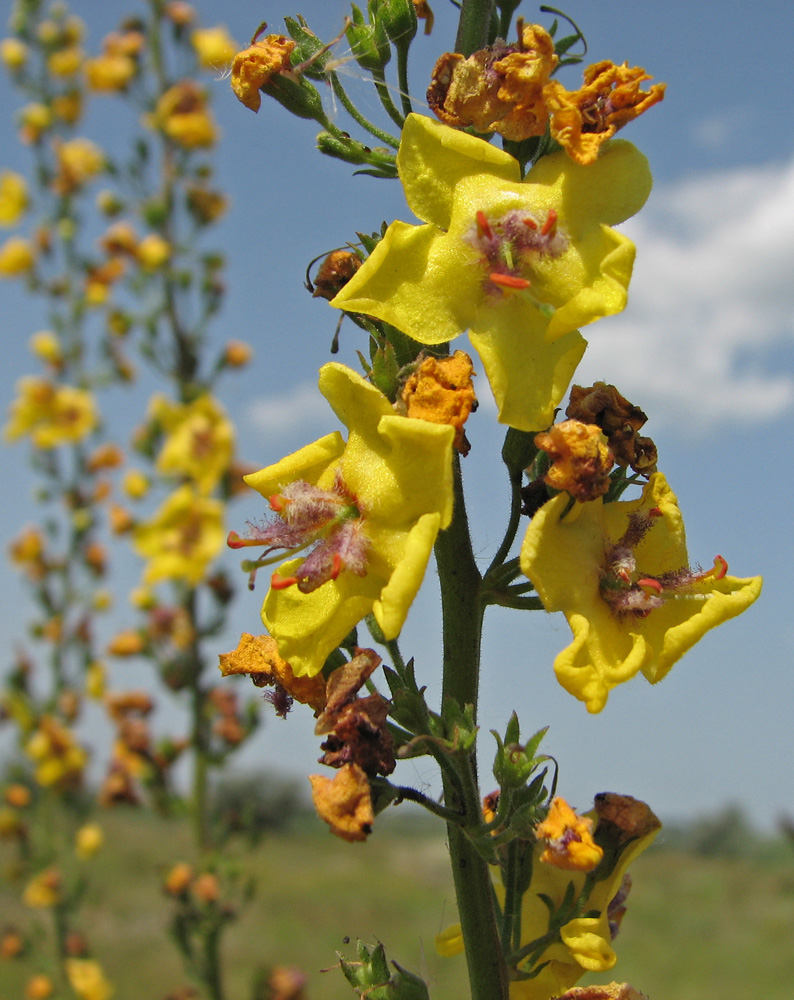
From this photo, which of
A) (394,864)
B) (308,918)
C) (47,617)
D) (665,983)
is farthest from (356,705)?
(394,864)

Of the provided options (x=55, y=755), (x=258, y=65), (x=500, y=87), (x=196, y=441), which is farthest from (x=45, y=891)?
(x=500, y=87)

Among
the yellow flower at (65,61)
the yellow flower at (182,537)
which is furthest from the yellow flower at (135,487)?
the yellow flower at (65,61)

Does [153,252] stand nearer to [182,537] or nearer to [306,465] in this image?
[182,537]

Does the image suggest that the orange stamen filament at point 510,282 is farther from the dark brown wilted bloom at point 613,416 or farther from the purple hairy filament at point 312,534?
the purple hairy filament at point 312,534

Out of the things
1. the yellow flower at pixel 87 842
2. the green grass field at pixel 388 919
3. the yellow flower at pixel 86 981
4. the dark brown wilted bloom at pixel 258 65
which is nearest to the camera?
the dark brown wilted bloom at pixel 258 65

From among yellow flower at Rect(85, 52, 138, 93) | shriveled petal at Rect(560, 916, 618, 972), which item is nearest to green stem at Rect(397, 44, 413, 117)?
shriveled petal at Rect(560, 916, 618, 972)
